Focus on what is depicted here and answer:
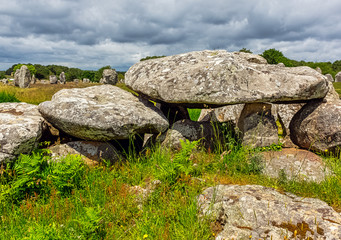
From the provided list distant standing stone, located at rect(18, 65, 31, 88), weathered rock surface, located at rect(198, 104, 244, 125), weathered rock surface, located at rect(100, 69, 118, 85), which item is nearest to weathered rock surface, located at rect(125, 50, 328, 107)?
weathered rock surface, located at rect(198, 104, 244, 125)

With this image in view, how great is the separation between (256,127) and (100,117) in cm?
385

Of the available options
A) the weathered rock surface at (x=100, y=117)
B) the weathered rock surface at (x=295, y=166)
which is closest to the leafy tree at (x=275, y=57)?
the weathered rock surface at (x=295, y=166)

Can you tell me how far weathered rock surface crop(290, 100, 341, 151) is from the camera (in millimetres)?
5823

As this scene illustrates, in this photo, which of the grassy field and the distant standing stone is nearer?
the grassy field

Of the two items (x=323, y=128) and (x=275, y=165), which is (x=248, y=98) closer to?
(x=275, y=165)

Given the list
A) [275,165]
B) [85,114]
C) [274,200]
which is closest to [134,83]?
[85,114]

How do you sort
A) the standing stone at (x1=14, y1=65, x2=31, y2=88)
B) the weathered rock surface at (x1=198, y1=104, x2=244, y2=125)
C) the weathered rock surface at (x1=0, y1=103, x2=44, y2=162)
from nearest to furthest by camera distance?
the weathered rock surface at (x1=0, y1=103, x2=44, y2=162) < the weathered rock surface at (x1=198, y1=104, x2=244, y2=125) < the standing stone at (x1=14, y1=65, x2=31, y2=88)

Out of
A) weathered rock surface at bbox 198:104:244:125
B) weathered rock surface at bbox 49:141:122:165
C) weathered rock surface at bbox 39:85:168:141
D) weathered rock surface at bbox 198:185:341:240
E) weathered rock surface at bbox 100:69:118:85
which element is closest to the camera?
weathered rock surface at bbox 198:185:341:240

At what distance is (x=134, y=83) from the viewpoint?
678 centimetres

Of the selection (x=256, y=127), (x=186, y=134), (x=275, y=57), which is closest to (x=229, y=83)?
(x=256, y=127)

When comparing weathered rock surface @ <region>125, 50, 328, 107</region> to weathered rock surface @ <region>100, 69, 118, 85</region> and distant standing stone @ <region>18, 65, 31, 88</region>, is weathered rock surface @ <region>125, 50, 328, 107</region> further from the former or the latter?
weathered rock surface @ <region>100, 69, 118, 85</region>

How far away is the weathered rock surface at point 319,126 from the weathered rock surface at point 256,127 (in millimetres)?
676

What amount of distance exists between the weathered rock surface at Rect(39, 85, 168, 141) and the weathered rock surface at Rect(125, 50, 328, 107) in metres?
0.62

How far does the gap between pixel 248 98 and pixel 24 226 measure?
470 centimetres
